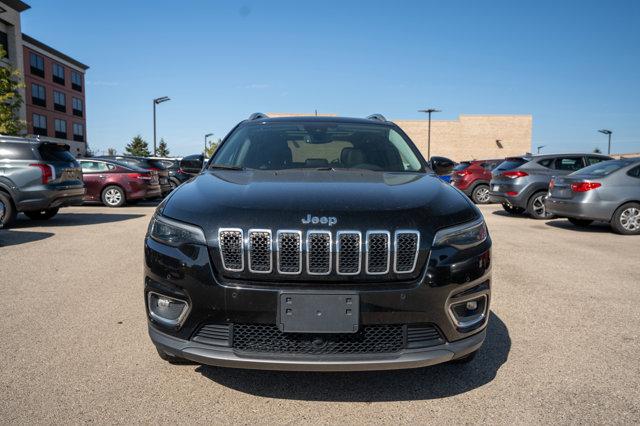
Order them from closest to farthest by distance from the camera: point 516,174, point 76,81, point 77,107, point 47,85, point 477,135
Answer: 1. point 516,174
2. point 47,85
3. point 477,135
4. point 77,107
5. point 76,81

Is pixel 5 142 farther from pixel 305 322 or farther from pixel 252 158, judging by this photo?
pixel 305 322

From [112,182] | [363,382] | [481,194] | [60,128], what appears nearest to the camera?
[363,382]

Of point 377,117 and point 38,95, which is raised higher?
point 38,95

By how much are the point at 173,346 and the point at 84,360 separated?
3.42 feet

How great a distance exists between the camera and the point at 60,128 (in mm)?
50469

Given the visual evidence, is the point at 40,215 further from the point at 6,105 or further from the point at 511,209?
the point at 6,105

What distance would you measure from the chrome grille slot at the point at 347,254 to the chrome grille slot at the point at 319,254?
45 mm

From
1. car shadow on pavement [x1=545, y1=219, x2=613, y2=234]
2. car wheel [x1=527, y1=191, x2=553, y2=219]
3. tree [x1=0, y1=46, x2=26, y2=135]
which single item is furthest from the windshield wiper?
tree [x1=0, y1=46, x2=26, y2=135]

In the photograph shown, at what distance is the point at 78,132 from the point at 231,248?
5932 centimetres

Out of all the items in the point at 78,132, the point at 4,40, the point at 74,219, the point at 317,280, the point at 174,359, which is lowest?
the point at 74,219

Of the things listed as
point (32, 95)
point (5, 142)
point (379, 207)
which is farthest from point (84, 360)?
point (32, 95)

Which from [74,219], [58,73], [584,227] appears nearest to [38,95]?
[58,73]

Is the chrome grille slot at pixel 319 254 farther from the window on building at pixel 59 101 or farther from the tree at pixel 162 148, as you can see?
the tree at pixel 162 148

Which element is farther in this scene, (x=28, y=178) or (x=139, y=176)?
(x=139, y=176)
